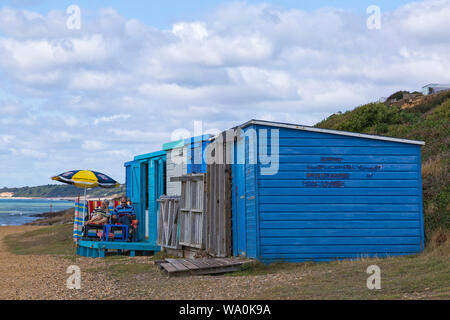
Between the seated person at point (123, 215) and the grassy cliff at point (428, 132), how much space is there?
26.1 ft

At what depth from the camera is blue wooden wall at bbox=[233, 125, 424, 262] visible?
11.6 meters

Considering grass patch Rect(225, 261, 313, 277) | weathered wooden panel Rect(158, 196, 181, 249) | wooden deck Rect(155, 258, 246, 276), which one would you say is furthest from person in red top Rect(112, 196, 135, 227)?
grass patch Rect(225, 261, 313, 277)

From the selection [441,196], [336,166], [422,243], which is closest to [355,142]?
[336,166]

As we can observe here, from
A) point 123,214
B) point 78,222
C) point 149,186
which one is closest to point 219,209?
point 123,214

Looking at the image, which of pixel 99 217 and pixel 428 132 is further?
pixel 428 132

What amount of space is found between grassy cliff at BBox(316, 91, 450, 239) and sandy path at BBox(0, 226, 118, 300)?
23.6ft

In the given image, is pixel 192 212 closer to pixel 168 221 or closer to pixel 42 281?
pixel 168 221

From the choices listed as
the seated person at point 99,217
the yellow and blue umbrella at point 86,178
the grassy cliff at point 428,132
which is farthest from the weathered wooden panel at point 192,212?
the grassy cliff at point 428,132

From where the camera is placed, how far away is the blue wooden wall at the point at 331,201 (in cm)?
1158

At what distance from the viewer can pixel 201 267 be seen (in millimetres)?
10562

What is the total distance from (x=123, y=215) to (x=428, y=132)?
12.9 m

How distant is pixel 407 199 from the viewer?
12102mm
